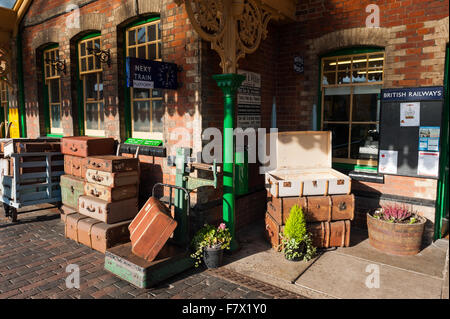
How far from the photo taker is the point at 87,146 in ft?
20.8

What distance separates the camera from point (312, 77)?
6469 mm

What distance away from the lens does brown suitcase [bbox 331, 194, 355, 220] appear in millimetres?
5191

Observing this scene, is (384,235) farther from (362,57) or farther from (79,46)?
(79,46)

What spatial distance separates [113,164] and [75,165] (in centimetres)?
178

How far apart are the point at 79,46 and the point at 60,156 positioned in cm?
281

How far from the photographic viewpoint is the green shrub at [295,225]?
4816 millimetres

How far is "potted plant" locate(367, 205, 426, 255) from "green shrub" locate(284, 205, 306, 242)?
124 centimetres

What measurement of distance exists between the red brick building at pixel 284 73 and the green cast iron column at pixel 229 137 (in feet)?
1.64

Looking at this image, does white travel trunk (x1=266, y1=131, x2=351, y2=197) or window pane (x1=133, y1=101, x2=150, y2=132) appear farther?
window pane (x1=133, y1=101, x2=150, y2=132)

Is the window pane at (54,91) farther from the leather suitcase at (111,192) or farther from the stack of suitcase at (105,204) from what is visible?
the leather suitcase at (111,192)

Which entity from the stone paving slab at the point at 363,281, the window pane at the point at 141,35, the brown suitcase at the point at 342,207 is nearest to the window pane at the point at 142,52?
the window pane at the point at 141,35

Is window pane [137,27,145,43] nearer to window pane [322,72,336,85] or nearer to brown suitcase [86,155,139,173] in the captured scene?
brown suitcase [86,155,139,173]

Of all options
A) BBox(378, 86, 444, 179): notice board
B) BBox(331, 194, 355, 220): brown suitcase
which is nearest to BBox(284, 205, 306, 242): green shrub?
BBox(331, 194, 355, 220): brown suitcase

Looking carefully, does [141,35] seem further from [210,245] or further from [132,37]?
[210,245]
